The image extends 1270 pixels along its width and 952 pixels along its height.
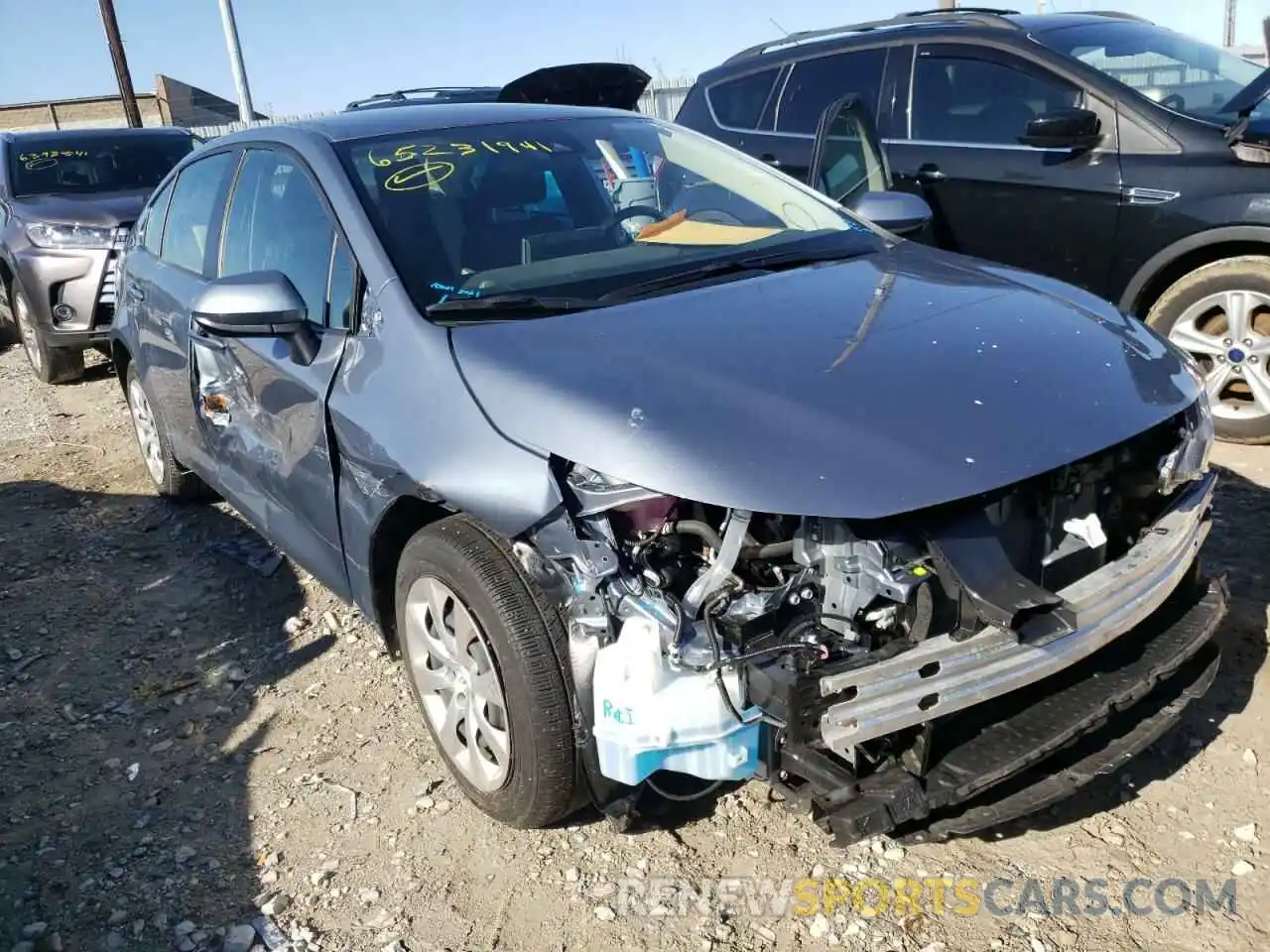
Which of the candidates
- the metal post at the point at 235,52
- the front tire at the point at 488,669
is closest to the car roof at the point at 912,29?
the front tire at the point at 488,669

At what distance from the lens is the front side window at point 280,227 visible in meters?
3.05

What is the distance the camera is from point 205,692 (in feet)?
11.3

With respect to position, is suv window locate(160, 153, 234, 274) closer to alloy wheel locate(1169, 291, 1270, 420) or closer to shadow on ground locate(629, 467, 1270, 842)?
shadow on ground locate(629, 467, 1270, 842)

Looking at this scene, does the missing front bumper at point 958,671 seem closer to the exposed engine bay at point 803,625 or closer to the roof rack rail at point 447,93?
the exposed engine bay at point 803,625

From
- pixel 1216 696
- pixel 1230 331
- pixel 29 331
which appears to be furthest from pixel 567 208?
pixel 29 331

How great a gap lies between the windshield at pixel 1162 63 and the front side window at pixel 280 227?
3.78 m

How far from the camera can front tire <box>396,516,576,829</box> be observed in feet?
7.59

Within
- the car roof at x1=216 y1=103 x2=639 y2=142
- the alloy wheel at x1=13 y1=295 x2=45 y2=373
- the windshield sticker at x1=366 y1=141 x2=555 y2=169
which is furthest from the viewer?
the alloy wheel at x1=13 y1=295 x2=45 y2=373

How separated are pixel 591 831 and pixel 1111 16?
5270 mm

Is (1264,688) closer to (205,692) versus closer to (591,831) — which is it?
(591,831)

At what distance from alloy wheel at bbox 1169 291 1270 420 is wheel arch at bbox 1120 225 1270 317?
202 millimetres

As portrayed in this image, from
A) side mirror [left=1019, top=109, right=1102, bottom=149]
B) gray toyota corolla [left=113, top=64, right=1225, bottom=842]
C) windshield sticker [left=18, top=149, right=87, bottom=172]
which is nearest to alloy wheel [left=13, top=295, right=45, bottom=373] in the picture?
windshield sticker [left=18, top=149, right=87, bottom=172]

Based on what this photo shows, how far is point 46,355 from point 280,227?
17.4ft

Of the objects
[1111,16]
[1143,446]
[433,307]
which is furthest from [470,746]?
[1111,16]
